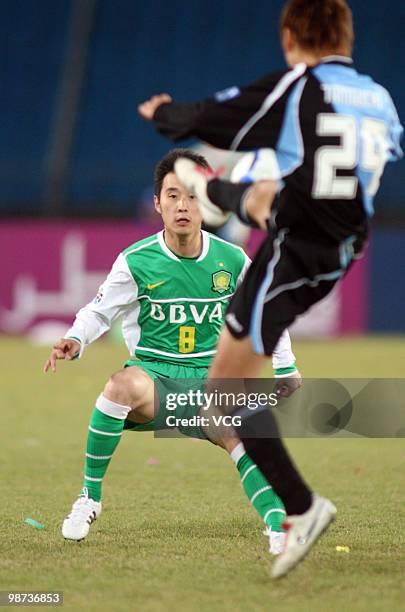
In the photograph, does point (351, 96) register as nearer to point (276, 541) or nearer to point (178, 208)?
point (178, 208)

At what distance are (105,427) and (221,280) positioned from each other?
0.87 meters

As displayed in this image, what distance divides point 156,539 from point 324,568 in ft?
2.78

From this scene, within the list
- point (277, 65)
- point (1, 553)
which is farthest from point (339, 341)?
point (1, 553)

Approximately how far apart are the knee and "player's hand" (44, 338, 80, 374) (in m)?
0.19

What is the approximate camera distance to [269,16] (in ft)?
68.7

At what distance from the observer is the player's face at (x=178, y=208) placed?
4926 mm

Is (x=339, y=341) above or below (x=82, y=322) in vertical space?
below

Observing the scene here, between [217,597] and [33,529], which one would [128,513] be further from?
[217,597]

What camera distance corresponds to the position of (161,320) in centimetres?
490

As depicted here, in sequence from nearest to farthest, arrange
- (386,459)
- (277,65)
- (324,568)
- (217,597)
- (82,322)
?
1. (217,597)
2. (324,568)
3. (82,322)
4. (386,459)
5. (277,65)

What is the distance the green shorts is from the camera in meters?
4.64

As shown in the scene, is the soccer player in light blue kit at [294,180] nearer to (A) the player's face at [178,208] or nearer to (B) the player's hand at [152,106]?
(B) the player's hand at [152,106]

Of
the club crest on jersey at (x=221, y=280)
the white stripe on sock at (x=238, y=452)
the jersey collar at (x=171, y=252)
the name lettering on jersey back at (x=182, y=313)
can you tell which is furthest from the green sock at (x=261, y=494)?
the jersey collar at (x=171, y=252)

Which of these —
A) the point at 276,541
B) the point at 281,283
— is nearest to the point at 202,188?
the point at 281,283
